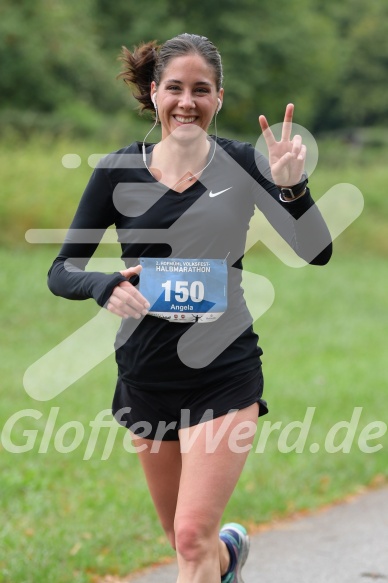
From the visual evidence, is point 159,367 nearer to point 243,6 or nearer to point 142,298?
point 142,298

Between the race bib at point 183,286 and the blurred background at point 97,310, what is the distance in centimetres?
194

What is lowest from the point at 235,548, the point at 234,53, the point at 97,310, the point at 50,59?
the point at 97,310

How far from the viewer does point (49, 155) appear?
22609 millimetres

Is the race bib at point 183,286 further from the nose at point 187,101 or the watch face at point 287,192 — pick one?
the nose at point 187,101

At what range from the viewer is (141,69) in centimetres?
433

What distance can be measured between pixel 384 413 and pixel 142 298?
6.85m

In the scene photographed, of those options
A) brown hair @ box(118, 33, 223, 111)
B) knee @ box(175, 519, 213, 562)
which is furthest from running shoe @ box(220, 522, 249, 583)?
brown hair @ box(118, 33, 223, 111)

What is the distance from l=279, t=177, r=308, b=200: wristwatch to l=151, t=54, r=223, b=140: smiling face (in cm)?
47

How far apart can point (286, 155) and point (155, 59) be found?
2.83 ft

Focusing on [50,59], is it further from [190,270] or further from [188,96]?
[190,270]

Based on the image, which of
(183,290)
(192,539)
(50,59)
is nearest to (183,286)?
(183,290)

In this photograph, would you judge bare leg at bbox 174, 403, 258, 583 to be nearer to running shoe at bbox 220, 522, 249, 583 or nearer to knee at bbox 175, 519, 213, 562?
knee at bbox 175, 519, 213, 562

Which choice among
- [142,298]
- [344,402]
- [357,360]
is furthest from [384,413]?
[142,298]

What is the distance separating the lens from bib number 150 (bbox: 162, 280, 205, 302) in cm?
394
